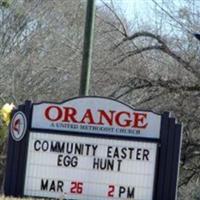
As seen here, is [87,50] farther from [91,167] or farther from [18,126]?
[91,167]

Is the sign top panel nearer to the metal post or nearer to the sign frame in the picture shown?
the sign frame

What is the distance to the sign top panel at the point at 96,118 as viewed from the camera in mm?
→ 13133

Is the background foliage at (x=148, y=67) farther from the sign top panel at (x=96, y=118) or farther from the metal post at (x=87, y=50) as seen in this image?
the sign top panel at (x=96, y=118)

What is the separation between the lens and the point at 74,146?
13320mm

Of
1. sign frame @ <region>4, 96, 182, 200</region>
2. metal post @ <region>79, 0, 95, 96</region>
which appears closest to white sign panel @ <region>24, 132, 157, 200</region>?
sign frame @ <region>4, 96, 182, 200</region>

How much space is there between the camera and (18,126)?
1348cm

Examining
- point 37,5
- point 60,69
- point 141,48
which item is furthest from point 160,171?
point 37,5

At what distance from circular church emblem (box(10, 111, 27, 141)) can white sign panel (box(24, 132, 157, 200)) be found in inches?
6.6

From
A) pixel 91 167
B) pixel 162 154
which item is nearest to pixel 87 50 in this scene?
pixel 91 167

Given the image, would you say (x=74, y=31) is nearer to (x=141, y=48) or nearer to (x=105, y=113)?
(x=141, y=48)

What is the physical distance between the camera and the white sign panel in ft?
43.3

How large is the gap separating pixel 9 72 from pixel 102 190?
17.6m

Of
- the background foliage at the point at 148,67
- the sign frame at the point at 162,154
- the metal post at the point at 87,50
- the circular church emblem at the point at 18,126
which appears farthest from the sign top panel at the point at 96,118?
the background foliage at the point at 148,67

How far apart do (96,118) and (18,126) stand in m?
1.34
